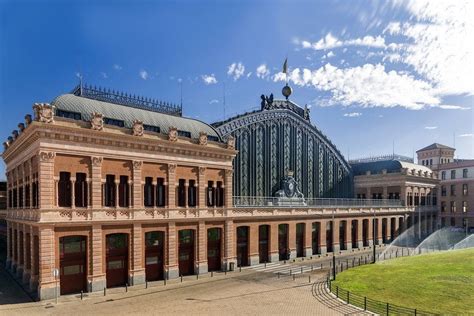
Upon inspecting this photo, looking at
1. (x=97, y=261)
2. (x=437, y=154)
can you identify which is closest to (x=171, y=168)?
(x=97, y=261)

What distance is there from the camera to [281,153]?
65312 millimetres

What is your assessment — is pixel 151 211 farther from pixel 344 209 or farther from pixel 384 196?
pixel 384 196

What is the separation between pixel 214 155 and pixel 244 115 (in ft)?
46.7

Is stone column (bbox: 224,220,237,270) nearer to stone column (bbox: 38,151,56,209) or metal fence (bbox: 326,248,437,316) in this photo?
metal fence (bbox: 326,248,437,316)

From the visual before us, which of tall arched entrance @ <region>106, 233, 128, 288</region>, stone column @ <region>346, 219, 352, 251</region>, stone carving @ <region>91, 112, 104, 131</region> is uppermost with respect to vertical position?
stone carving @ <region>91, 112, 104, 131</region>

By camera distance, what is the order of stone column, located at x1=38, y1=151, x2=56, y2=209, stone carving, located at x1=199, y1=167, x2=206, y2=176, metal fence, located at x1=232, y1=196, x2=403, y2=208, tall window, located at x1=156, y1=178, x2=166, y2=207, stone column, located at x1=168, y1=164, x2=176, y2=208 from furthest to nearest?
metal fence, located at x1=232, y1=196, x2=403, y2=208 → stone carving, located at x1=199, y1=167, x2=206, y2=176 → stone column, located at x1=168, y1=164, x2=176, y2=208 → tall window, located at x1=156, y1=178, x2=166, y2=207 → stone column, located at x1=38, y1=151, x2=56, y2=209

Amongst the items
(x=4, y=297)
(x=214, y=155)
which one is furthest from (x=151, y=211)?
(x=4, y=297)

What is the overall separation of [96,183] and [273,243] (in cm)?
2758

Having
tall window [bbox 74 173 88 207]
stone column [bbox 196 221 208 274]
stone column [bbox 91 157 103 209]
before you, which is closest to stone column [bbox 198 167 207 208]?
stone column [bbox 196 221 208 274]

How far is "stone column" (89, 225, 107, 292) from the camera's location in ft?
117

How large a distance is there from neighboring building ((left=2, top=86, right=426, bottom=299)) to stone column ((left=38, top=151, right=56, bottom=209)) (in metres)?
0.09

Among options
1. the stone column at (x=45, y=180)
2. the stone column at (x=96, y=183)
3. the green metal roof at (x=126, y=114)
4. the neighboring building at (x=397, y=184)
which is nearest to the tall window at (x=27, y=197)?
A: the stone column at (x=45, y=180)

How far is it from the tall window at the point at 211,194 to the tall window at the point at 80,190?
50.7 feet

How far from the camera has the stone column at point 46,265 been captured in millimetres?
32688
